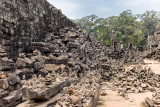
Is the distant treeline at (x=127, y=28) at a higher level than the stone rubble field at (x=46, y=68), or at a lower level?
higher

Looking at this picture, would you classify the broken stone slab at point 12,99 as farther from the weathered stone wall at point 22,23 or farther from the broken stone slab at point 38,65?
the weathered stone wall at point 22,23

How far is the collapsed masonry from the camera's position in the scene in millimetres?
4621

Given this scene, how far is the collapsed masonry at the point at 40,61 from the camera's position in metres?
4.62

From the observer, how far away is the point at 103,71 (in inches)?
539

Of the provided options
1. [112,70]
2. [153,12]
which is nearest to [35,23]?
[112,70]

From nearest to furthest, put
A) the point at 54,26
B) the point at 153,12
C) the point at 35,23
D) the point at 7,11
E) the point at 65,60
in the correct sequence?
the point at 7,11 < the point at 65,60 < the point at 35,23 < the point at 54,26 < the point at 153,12

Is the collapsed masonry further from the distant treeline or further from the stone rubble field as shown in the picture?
the distant treeline

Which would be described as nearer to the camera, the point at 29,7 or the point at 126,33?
the point at 29,7

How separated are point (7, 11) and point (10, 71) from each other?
3.72 metres

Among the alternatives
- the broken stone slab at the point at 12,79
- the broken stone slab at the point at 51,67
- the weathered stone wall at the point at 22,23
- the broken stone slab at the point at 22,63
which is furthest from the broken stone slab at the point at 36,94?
the weathered stone wall at the point at 22,23

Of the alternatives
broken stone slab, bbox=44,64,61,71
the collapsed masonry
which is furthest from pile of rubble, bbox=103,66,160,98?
broken stone slab, bbox=44,64,61,71

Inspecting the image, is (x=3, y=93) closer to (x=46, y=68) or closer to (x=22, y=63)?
(x=22, y=63)

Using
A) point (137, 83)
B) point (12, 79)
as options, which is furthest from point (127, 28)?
point (12, 79)

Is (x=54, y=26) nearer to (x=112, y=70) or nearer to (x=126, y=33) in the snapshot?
(x=112, y=70)
